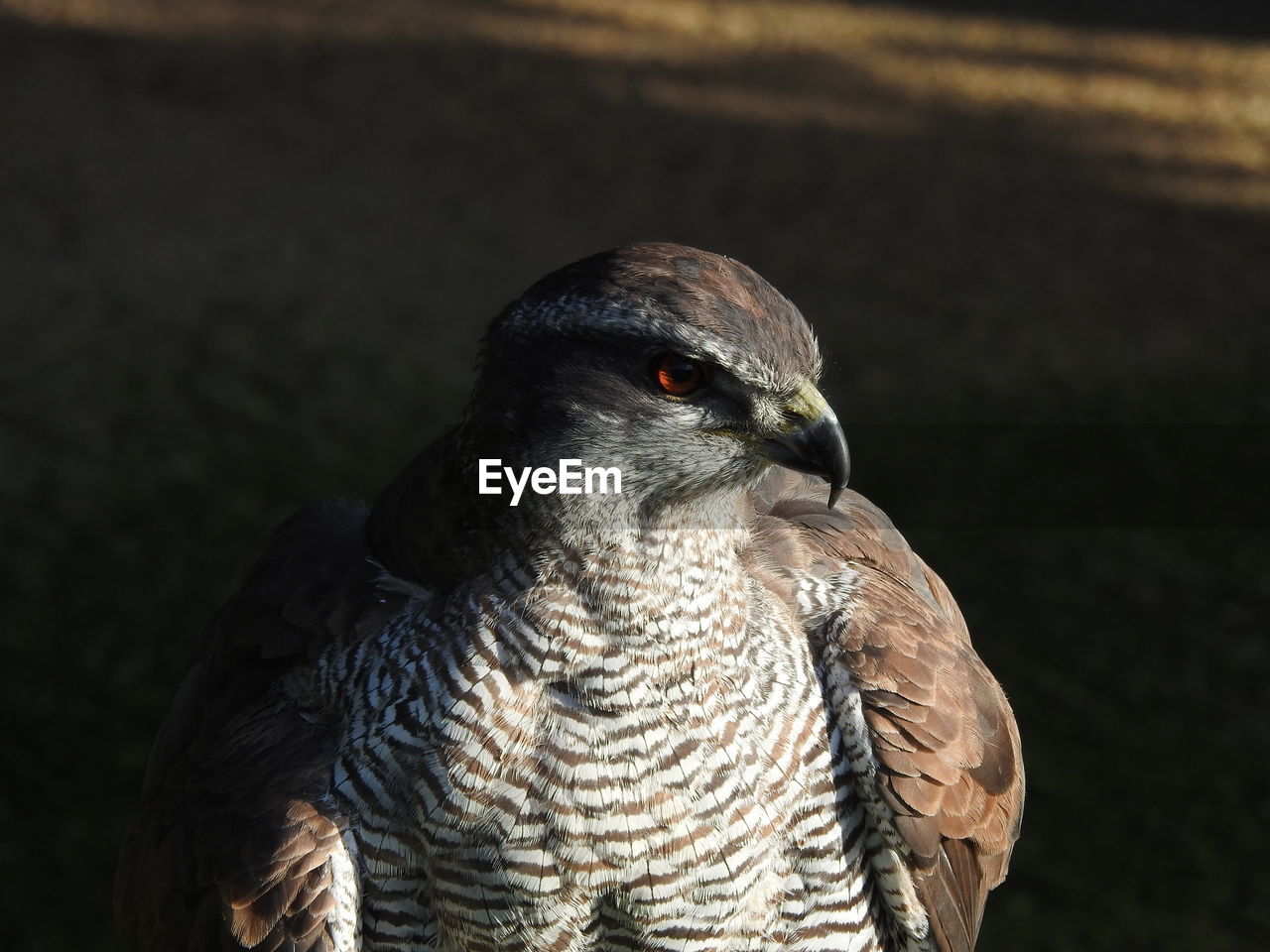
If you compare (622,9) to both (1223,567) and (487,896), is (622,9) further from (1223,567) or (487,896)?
(487,896)

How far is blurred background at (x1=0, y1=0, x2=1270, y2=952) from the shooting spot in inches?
191

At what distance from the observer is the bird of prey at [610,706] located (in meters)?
2.32

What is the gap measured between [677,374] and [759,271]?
5.23m

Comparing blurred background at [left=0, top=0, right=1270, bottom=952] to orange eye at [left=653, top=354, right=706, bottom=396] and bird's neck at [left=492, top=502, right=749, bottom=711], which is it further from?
orange eye at [left=653, top=354, right=706, bottom=396]

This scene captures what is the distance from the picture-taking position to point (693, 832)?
244 centimetres

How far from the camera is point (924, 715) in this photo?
2.57m

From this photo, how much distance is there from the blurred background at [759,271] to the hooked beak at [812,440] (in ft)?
8.21

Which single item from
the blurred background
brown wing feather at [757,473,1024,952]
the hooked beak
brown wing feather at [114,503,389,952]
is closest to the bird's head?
the hooked beak

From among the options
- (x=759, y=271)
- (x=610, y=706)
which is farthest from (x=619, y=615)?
(x=759, y=271)

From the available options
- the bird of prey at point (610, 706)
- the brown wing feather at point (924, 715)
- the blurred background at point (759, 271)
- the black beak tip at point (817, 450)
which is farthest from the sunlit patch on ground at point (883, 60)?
the black beak tip at point (817, 450)

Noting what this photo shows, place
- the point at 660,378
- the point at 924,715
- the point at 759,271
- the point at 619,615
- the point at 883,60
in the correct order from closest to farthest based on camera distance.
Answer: the point at 660,378, the point at 619,615, the point at 924,715, the point at 759,271, the point at 883,60

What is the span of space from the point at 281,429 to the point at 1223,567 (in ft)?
12.7

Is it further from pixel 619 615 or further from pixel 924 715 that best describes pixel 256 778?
pixel 924 715

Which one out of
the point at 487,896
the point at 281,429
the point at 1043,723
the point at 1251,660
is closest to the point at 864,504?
the point at 487,896
